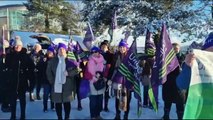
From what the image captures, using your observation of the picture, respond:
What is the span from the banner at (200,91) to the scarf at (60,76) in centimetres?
461

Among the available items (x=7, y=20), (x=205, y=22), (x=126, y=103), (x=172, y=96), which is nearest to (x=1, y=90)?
(x=126, y=103)

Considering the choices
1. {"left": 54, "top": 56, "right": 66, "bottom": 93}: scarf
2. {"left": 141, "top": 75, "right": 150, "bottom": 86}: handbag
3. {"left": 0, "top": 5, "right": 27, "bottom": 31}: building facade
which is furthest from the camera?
{"left": 0, "top": 5, "right": 27, "bottom": 31}: building facade

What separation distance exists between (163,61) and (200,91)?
3.86 m

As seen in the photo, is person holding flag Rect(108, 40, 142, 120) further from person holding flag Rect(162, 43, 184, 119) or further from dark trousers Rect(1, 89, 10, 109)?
dark trousers Rect(1, 89, 10, 109)

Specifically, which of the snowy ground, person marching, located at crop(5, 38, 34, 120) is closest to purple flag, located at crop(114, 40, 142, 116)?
the snowy ground

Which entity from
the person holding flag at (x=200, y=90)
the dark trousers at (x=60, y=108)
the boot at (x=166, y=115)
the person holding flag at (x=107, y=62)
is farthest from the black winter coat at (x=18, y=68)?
the person holding flag at (x=200, y=90)

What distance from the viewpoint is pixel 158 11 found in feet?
72.4

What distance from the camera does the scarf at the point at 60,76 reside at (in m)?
7.70

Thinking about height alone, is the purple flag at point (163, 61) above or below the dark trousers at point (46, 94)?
above

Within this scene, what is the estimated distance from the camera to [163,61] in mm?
7027

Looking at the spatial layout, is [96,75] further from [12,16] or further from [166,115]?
[12,16]

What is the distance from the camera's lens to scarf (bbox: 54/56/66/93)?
7.70m

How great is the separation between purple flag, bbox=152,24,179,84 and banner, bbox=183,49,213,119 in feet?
11.9

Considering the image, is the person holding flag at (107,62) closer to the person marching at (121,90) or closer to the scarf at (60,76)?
the person marching at (121,90)
